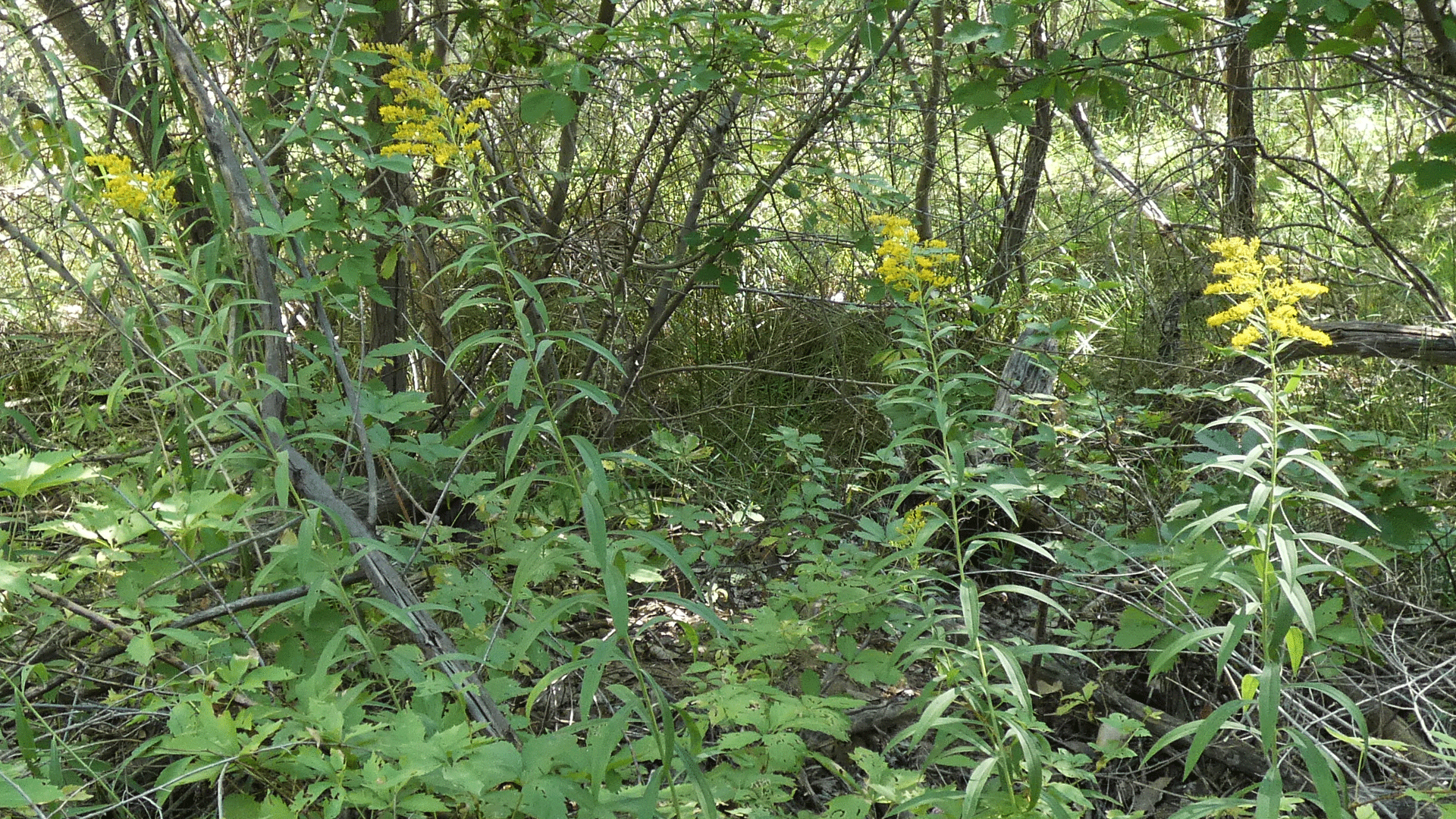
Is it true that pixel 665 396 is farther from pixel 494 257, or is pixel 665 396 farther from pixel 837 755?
pixel 494 257

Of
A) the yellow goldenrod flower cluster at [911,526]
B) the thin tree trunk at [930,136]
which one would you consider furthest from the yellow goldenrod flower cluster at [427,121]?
the thin tree trunk at [930,136]

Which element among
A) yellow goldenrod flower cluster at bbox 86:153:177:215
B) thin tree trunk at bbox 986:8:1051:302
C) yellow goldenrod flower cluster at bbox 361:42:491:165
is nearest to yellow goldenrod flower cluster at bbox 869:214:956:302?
yellow goldenrod flower cluster at bbox 361:42:491:165

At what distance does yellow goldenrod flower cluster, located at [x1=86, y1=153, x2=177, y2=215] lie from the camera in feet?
5.69

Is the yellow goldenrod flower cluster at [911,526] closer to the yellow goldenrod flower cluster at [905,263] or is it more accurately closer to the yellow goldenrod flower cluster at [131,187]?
the yellow goldenrod flower cluster at [905,263]

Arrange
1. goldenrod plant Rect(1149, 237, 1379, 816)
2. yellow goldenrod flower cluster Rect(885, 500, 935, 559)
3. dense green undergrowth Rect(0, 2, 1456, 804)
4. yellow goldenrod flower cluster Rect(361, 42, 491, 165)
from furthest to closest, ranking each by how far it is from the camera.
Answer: yellow goldenrod flower cluster Rect(885, 500, 935, 559)
yellow goldenrod flower cluster Rect(361, 42, 491, 165)
dense green undergrowth Rect(0, 2, 1456, 804)
goldenrod plant Rect(1149, 237, 1379, 816)

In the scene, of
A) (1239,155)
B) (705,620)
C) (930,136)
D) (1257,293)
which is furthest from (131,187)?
(1239,155)

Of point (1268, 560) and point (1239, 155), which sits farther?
point (1239, 155)

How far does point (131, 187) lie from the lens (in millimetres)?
1773

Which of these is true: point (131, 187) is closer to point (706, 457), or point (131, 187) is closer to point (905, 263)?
point (905, 263)

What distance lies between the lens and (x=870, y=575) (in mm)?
2160

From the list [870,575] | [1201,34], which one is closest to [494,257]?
[870,575]

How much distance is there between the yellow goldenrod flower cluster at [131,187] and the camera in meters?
1.73

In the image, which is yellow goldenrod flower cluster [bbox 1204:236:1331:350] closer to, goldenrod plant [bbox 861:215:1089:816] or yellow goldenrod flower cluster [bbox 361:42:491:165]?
goldenrod plant [bbox 861:215:1089:816]

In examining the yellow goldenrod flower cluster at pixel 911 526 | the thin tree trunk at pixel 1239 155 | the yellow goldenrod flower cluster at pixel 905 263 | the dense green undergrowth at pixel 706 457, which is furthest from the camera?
the thin tree trunk at pixel 1239 155
